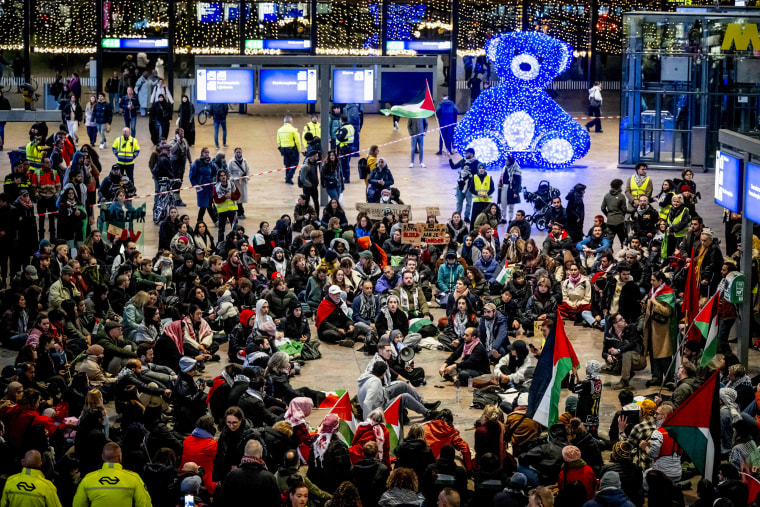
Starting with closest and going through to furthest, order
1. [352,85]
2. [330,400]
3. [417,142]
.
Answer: [330,400] → [352,85] → [417,142]

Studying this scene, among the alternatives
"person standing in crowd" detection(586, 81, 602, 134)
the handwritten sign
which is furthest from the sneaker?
"person standing in crowd" detection(586, 81, 602, 134)

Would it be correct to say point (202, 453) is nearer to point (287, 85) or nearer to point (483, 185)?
point (483, 185)

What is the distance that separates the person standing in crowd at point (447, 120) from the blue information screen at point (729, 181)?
607 inches

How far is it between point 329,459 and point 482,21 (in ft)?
102

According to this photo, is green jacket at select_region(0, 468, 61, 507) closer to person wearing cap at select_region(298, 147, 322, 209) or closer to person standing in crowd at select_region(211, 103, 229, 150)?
person wearing cap at select_region(298, 147, 322, 209)

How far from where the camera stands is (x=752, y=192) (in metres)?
15.4

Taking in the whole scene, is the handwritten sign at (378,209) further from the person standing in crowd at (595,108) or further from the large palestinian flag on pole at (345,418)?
the person standing in crowd at (595,108)

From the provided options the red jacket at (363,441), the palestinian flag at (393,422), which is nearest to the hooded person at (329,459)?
the red jacket at (363,441)

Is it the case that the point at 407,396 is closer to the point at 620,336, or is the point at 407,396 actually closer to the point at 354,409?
the point at 354,409

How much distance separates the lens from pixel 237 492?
10.5m

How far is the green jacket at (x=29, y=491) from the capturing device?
10.4 m

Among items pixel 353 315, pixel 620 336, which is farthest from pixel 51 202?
pixel 620 336

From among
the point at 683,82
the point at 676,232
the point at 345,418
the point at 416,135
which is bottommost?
the point at 345,418

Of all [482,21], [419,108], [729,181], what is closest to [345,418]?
[729,181]
